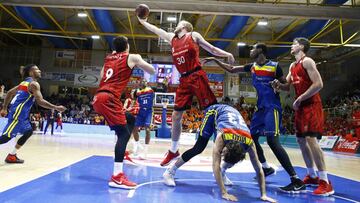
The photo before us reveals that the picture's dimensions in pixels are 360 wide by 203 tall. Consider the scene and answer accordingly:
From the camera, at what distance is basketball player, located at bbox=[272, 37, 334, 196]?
13.0 feet

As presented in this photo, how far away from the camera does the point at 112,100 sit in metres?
3.76

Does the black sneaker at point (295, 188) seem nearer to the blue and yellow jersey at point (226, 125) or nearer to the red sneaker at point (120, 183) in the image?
the blue and yellow jersey at point (226, 125)

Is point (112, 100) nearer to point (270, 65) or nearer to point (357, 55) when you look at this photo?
point (270, 65)

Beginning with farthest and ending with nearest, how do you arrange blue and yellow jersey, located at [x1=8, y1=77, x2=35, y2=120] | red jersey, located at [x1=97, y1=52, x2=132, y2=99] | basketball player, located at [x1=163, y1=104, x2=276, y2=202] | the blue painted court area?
blue and yellow jersey, located at [x1=8, y1=77, x2=35, y2=120], red jersey, located at [x1=97, y1=52, x2=132, y2=99], basketball player, located at [x1=163, y1=104, x2=276, y2=202], the blue painted court area

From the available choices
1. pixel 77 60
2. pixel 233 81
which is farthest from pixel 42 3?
pixel 233 81

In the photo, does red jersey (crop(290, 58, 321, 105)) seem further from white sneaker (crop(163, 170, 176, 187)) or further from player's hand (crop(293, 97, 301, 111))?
white sneaker (crop(163, 170, 176, 187))

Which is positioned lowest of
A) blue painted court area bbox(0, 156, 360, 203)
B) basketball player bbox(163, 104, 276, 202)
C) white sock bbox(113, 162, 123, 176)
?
blue painted court area bbox(0, 156, 360, 203)

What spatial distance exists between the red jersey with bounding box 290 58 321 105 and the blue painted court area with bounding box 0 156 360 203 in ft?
4.11

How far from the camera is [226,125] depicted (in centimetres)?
334

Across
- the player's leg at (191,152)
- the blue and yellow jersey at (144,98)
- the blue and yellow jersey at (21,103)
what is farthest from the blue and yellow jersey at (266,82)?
the blue and yellow jersey at (21,103)

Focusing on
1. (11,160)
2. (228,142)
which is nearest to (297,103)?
(228,142)

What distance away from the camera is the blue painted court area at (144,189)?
2934mm

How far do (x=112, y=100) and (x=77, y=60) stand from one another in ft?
77.3

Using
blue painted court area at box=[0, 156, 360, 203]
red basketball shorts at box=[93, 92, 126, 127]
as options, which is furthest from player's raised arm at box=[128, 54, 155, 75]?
blue painted court area at box=[0, 156, 360, 203]
